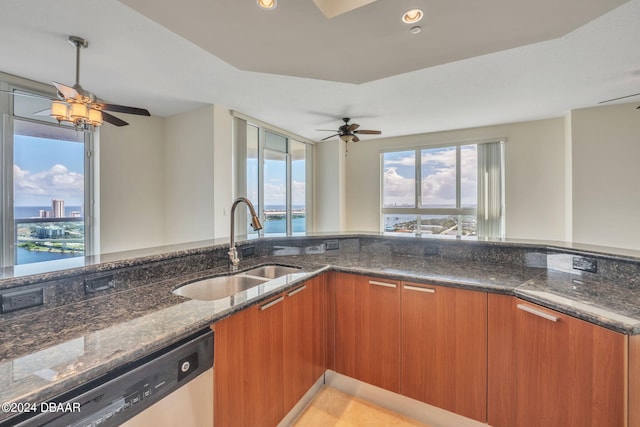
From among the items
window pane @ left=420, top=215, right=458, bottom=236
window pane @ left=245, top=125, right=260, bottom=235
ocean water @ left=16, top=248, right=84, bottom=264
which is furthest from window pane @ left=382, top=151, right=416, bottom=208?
ocean water @ left=16, top=248, right=84, bottom=264

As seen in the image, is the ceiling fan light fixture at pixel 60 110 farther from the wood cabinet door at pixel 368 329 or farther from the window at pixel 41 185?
the wood cabinet door at pixel 368 329

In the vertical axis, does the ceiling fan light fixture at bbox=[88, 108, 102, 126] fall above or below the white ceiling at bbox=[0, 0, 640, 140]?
below

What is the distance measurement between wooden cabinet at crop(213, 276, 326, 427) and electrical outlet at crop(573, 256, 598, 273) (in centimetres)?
154

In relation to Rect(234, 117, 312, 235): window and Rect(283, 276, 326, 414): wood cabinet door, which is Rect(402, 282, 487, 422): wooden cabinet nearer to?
Rect(283, 276, 326, 414): wood cabinet door

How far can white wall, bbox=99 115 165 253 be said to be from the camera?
12.7 feet

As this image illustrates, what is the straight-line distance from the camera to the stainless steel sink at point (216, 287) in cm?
151

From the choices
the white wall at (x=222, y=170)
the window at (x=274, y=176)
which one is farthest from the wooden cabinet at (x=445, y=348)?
the white wall at (x=222, y=170)

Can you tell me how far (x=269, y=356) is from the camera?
1.37m

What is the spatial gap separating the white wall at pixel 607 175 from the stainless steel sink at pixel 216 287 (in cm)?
493

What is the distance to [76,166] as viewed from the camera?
3662mm

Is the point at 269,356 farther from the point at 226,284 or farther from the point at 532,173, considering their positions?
the point at 532,173

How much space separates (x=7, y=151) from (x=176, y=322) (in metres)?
3.85

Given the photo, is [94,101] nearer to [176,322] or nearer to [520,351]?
[176,322]

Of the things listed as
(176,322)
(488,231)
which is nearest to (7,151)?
(176,322)
